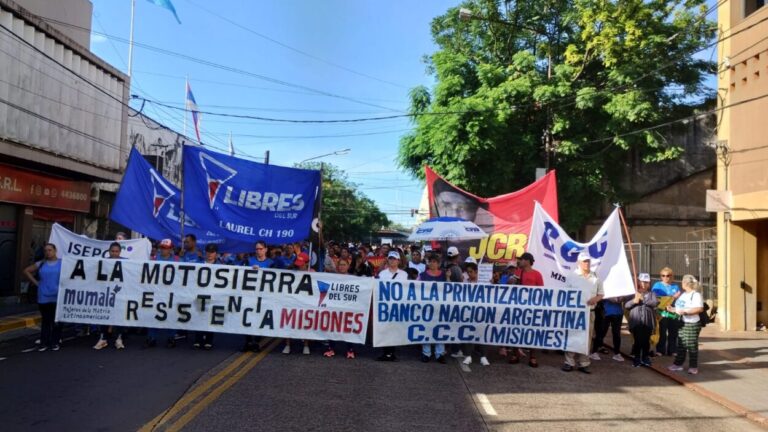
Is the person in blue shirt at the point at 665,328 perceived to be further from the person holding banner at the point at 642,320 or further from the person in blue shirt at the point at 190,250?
the person in blue shirt at the point at 190,250

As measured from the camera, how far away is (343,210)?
55.9 meters

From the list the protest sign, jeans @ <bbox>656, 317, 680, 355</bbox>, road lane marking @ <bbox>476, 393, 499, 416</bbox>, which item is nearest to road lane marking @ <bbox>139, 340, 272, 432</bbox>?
road lane marking @ <bbox>476, 393, 499, 416</bbox>

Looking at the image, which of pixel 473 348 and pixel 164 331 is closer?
pixel 473 348

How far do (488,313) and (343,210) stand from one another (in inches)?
1857

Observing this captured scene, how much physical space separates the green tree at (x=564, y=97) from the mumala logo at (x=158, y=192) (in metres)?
10.7

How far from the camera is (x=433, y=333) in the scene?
29.7ft

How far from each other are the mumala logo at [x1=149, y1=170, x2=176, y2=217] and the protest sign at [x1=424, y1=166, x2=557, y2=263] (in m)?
6.03

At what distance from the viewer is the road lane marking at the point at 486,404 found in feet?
20.5

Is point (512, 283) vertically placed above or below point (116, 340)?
above

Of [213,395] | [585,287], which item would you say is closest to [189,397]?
[213,395]

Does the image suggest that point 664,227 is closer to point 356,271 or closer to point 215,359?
point 356,271

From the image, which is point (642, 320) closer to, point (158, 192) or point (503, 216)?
point (503, 216)

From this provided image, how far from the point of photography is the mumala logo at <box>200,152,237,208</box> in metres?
9.85

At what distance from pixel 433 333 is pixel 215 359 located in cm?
330
